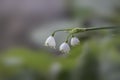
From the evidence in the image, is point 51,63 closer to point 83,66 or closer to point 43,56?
point 43,56

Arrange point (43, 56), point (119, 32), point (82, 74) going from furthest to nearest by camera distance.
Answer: point (43, 56), point (82, 74), point (119, 32)

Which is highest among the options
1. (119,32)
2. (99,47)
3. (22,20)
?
(119,32)

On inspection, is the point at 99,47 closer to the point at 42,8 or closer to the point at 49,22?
the point at 49,22

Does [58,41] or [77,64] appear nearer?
[77,64]

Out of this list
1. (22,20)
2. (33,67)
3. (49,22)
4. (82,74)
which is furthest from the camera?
(22,20)

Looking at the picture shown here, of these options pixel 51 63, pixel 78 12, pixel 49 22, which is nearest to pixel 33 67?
pixel 51 63

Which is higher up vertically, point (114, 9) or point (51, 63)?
point (114, 9)

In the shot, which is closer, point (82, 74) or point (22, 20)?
point (82, 74)
